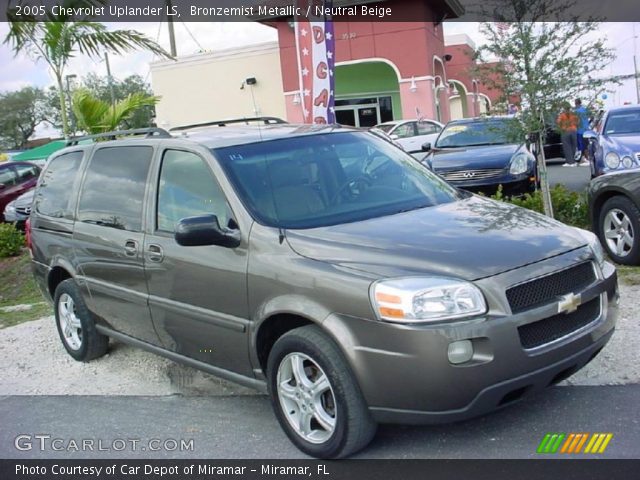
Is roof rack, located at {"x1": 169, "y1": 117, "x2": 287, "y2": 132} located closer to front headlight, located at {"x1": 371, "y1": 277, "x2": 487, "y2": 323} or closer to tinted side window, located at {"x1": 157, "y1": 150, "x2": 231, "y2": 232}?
tinted side window, located at {"x1": 157, "y1": 150, "x2": 231, "y2": 232}

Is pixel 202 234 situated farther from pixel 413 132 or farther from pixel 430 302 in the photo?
pixel 413 132

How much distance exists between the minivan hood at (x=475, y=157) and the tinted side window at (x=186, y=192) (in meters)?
7.30

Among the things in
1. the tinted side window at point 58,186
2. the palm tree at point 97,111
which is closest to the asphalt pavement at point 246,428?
the tinted side window at point 58,186

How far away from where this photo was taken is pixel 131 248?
5027mm

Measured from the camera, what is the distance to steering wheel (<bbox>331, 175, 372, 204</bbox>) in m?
4.59

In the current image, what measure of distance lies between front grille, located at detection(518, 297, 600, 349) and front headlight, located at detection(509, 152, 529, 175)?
7391mm

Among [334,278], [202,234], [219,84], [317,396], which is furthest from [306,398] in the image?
[219,84]

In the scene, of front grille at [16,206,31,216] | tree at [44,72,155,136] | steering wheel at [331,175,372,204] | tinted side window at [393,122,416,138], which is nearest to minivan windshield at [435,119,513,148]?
tinted side window at [393,122,416,138]

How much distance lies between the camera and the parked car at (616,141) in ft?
33.2

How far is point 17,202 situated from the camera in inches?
555

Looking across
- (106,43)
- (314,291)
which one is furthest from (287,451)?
(106,43)

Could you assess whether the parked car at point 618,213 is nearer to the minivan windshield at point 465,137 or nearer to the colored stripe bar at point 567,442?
the colored stripe bar at point 567,442

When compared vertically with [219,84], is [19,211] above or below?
below

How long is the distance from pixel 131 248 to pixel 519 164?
7.68 metres
